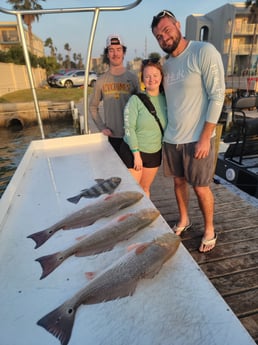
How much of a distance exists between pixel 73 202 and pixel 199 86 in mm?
1446

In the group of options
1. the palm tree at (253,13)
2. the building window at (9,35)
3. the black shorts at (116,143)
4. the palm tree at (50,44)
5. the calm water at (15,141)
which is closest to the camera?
the black shorts at (116,143)

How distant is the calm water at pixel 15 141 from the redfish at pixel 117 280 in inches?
346

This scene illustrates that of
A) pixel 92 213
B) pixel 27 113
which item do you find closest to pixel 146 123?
pixel 92 213

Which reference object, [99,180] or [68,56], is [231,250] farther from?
[68,56]

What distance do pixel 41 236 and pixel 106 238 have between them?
41 centimetres

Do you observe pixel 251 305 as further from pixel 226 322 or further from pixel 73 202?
pixel 73 202

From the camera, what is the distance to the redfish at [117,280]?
3.45ft

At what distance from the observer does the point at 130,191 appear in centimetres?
201

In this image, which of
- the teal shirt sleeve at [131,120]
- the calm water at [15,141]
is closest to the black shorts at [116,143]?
the teal shirt sleeve at [131,120]

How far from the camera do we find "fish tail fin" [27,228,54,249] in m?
1.53

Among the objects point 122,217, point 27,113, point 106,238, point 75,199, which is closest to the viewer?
point 106,238

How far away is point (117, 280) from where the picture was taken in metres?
1.21

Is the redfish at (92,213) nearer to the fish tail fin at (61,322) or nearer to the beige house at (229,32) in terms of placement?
the fish tail fin at (61,322)

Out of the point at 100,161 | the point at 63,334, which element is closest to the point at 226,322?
the point at 63,334
